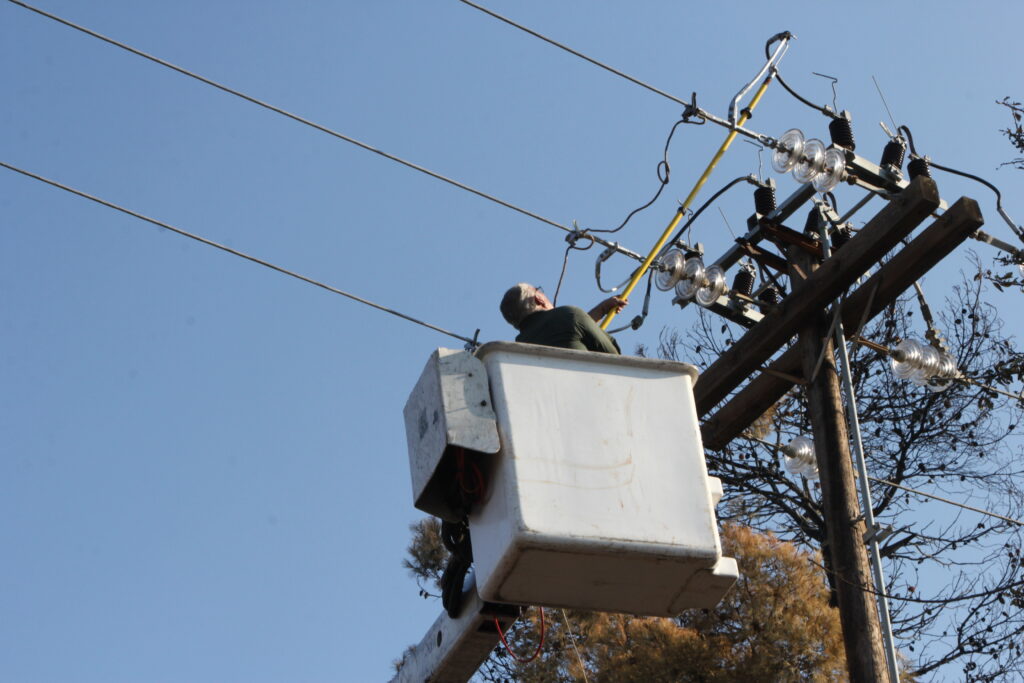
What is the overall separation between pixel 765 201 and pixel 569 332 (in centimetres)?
419

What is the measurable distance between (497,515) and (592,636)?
693cm

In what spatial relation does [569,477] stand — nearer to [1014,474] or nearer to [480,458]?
[480,458]

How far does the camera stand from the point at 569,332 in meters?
5.63

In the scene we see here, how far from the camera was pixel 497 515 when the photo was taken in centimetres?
493

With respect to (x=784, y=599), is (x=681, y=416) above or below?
below

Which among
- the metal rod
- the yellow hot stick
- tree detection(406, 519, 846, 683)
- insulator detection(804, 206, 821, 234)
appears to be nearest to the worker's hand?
the yellow hot stick

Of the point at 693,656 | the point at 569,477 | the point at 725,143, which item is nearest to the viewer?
the point at 569,477

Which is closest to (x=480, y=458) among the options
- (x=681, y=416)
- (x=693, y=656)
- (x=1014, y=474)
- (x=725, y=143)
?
Result: (x=681, y=416)

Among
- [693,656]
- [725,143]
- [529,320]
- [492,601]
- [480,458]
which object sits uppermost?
[725,143]

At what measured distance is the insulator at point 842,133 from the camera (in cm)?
924

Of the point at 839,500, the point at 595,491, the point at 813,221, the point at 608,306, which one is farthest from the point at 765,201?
the point at 595,491

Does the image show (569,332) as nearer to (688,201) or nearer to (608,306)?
(608,306)

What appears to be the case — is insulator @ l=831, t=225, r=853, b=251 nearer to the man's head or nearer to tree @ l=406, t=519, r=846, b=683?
tree @ l=406, t=519, r=846, b=683

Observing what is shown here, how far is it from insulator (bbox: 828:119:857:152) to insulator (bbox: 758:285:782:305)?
102cm
